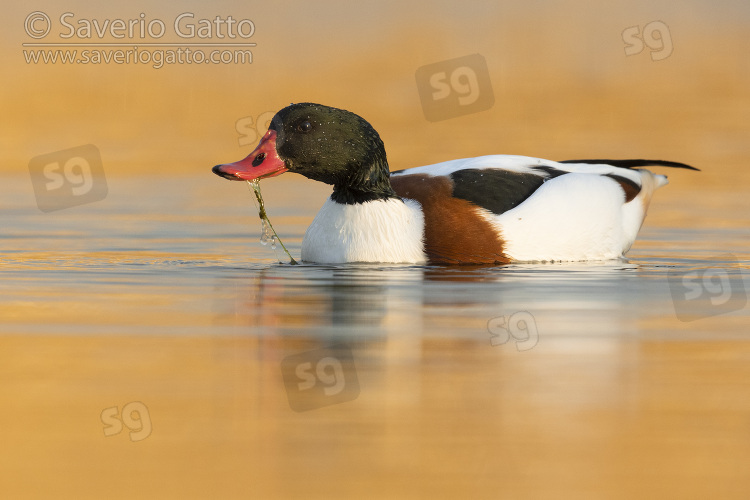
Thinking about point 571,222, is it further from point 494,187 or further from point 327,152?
point 327,152

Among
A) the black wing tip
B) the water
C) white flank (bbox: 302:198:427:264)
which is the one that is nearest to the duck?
white flank (bbox: 302:198:427:264)

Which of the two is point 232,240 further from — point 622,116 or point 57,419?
point 622,116

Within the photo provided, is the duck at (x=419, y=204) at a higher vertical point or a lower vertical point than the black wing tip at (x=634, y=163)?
lower

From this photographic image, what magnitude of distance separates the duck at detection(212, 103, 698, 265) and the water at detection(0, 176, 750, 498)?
0.20 metres

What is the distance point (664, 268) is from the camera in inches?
344

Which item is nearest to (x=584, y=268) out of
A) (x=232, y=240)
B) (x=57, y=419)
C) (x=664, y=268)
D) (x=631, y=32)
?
(x=664, y=268)

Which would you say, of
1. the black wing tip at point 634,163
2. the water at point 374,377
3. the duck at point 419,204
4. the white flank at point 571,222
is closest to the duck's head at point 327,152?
the duck at point 419,204

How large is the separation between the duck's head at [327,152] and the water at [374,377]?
589 mm

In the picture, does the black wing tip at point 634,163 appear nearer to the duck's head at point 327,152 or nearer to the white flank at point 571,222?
the white flank at point 571,222

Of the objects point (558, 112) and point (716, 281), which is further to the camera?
point (558, 112)

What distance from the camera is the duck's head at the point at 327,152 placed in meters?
8.81

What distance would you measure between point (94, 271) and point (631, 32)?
1842 cm

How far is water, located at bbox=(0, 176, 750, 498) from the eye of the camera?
165 inches

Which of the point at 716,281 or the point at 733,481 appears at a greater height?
the point at 716,281
